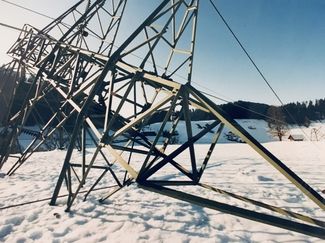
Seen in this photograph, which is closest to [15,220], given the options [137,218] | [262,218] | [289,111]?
[137,218]

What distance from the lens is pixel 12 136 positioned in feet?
36.9

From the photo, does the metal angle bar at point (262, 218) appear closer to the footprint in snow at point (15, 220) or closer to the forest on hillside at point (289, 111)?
the footprint in snow at point (15, 220)

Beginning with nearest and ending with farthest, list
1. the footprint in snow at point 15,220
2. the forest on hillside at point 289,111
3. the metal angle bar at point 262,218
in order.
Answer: the metal angle bar at point 262,218 → the footprint in snow at point 15,220 → the forest on hillside at point 289,111

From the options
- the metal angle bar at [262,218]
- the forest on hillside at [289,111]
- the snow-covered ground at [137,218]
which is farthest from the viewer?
the forest on hillside at [289,111]

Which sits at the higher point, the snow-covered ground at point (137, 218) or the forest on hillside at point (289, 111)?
the forest on hillside at point (289, 111)

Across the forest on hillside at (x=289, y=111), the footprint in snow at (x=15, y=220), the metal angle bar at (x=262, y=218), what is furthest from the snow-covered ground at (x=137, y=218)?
the forest on hillside at (x=289, y=111)

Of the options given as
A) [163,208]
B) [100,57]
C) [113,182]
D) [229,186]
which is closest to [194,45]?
[100,57]

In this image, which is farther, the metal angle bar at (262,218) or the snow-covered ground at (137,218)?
the snow-covered ground at (137,218)

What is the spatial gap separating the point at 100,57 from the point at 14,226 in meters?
4.74

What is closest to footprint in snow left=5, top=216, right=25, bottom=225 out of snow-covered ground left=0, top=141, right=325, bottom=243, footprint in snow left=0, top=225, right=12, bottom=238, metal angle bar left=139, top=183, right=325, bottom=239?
snow-covered ground left=0, top=141, right=325, bottom=243

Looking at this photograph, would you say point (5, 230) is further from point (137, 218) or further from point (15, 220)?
point (137, 218)

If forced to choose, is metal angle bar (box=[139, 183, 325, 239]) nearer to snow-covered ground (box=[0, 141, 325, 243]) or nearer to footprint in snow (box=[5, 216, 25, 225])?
snow-covered ground (box=[0, 141, 325, 243])

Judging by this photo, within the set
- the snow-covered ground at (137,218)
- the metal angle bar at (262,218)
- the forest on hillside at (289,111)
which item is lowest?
the snow-covered ground at (137,218)

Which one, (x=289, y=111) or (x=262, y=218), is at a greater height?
(x=289, y=111)
